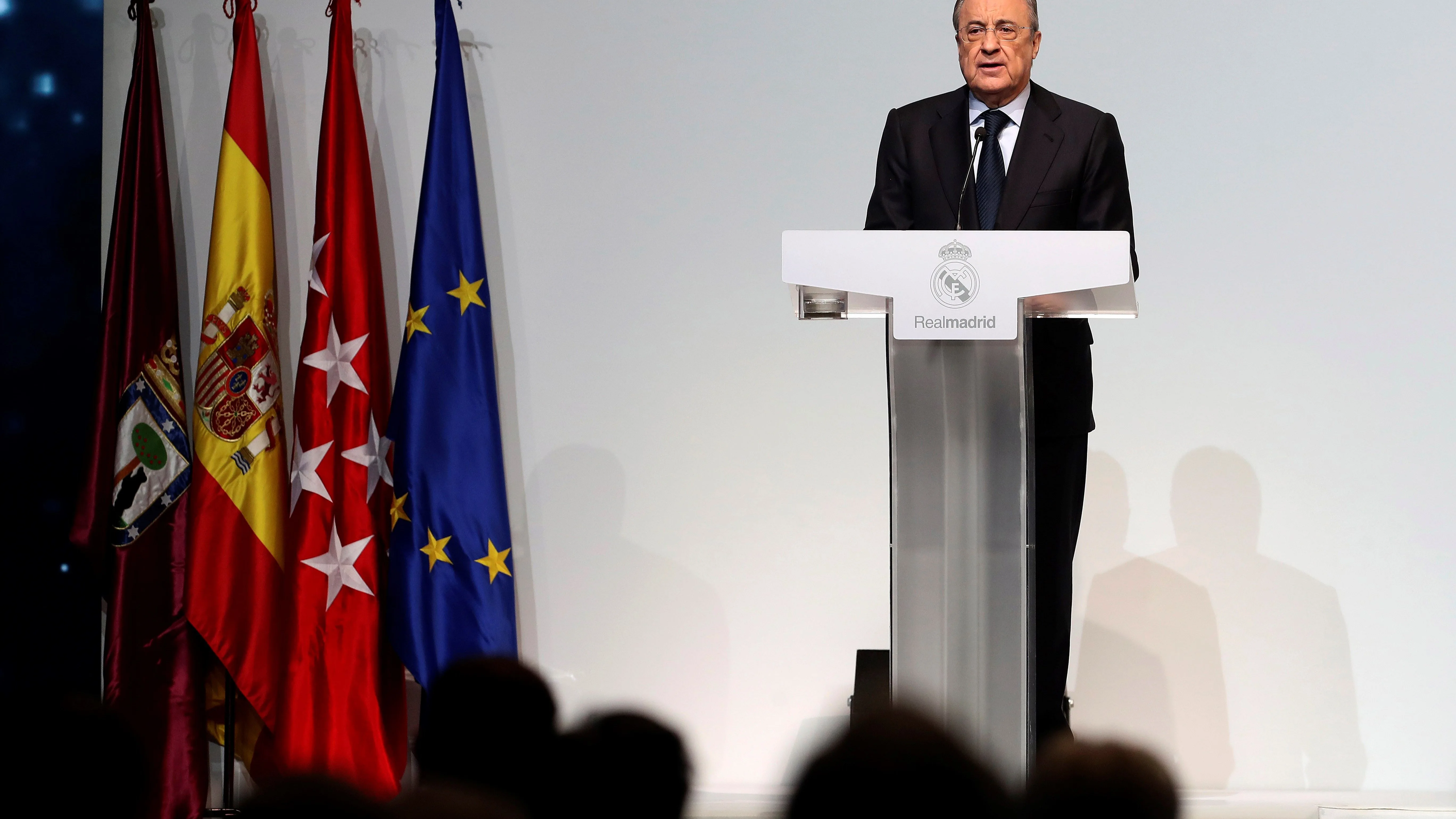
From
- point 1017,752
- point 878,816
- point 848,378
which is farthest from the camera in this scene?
point 848,378

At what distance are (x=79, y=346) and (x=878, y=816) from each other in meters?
3.96

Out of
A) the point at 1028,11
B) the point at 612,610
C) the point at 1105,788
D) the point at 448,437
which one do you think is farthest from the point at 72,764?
the point at 612,610

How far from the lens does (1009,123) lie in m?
2.94

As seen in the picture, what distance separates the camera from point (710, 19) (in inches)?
172

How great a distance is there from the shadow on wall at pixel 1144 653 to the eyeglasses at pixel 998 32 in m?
1.69

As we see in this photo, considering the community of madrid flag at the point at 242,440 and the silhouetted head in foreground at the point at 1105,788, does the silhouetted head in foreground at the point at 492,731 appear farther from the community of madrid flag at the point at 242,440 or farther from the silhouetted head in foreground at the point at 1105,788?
the community of madrid flag at the point at 242,440

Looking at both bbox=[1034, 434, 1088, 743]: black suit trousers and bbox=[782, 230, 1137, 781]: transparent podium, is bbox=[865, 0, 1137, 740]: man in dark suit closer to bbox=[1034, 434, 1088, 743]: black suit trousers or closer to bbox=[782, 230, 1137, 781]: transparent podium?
bbox=[1034, 434, 1088, 743]: black suit trousers

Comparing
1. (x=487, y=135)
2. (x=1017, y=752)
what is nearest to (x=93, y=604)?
(x=487, y=135)

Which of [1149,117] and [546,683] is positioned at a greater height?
[1149,117]

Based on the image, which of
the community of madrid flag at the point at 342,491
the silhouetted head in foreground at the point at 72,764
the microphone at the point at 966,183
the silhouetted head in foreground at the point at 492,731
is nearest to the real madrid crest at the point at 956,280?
the microphone at the point at 966,183

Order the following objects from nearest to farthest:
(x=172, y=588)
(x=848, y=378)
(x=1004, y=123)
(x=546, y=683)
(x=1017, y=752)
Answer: (x=546, y=683)
(x=1017, y=752)
(x=1004, y=123)
(x=172, y=588)
(x=848, y=378)

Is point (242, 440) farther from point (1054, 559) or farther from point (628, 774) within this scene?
point (628, 774)

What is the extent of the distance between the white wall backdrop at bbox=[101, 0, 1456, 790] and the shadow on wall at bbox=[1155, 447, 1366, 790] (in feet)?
0.04

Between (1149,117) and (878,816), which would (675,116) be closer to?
(1149,117)
